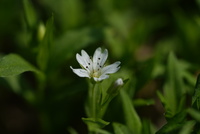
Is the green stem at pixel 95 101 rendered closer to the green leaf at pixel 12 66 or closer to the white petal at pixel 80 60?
the white petal at pixel 80 60

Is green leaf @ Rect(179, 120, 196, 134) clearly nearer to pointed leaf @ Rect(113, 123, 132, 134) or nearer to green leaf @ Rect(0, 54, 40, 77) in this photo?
pointed leaf @ Rect(113, 123, 132, 134)

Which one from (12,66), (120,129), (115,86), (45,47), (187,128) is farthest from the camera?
(45,47)

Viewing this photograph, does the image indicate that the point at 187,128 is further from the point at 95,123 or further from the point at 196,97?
the point at 95,123

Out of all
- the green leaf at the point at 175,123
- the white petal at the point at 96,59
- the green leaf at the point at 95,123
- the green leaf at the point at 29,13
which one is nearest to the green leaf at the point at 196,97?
the green leaf at the point at 175,123

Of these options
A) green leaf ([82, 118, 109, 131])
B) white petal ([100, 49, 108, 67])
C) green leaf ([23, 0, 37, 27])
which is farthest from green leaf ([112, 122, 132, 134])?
green leaf ([23, 0, 37, 27])

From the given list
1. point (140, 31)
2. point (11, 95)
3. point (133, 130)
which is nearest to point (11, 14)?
point (11, 95)

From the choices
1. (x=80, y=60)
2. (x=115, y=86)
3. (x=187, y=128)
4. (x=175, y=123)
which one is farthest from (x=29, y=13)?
(x=187, y=128)
